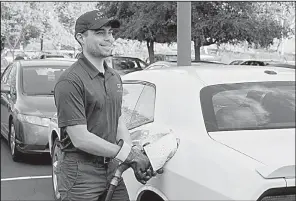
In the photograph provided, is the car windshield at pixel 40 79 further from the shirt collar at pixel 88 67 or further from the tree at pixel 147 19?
the tree at pixel 147 19

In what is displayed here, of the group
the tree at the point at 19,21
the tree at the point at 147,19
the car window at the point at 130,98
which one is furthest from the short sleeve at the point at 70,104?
the tree at the point at 19,21

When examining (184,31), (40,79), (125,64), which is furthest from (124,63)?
(184,31)

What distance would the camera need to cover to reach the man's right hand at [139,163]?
292cm

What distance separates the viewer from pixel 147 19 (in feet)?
70.5

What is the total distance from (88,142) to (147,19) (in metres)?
19.0

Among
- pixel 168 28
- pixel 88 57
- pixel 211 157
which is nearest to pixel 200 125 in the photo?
pixel 211 157

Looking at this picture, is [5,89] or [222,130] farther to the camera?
[5,89]

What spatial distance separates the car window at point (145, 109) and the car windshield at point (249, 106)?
21.1 inches

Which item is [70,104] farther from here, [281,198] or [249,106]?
[281,198]

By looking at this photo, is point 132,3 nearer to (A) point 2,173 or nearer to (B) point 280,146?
(A) point 2,173

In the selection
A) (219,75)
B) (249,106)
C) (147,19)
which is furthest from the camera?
(147,19)

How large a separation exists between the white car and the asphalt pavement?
2403 mm

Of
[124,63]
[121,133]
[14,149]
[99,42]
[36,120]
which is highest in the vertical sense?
[99,42]

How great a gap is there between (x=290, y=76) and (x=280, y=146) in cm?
95
